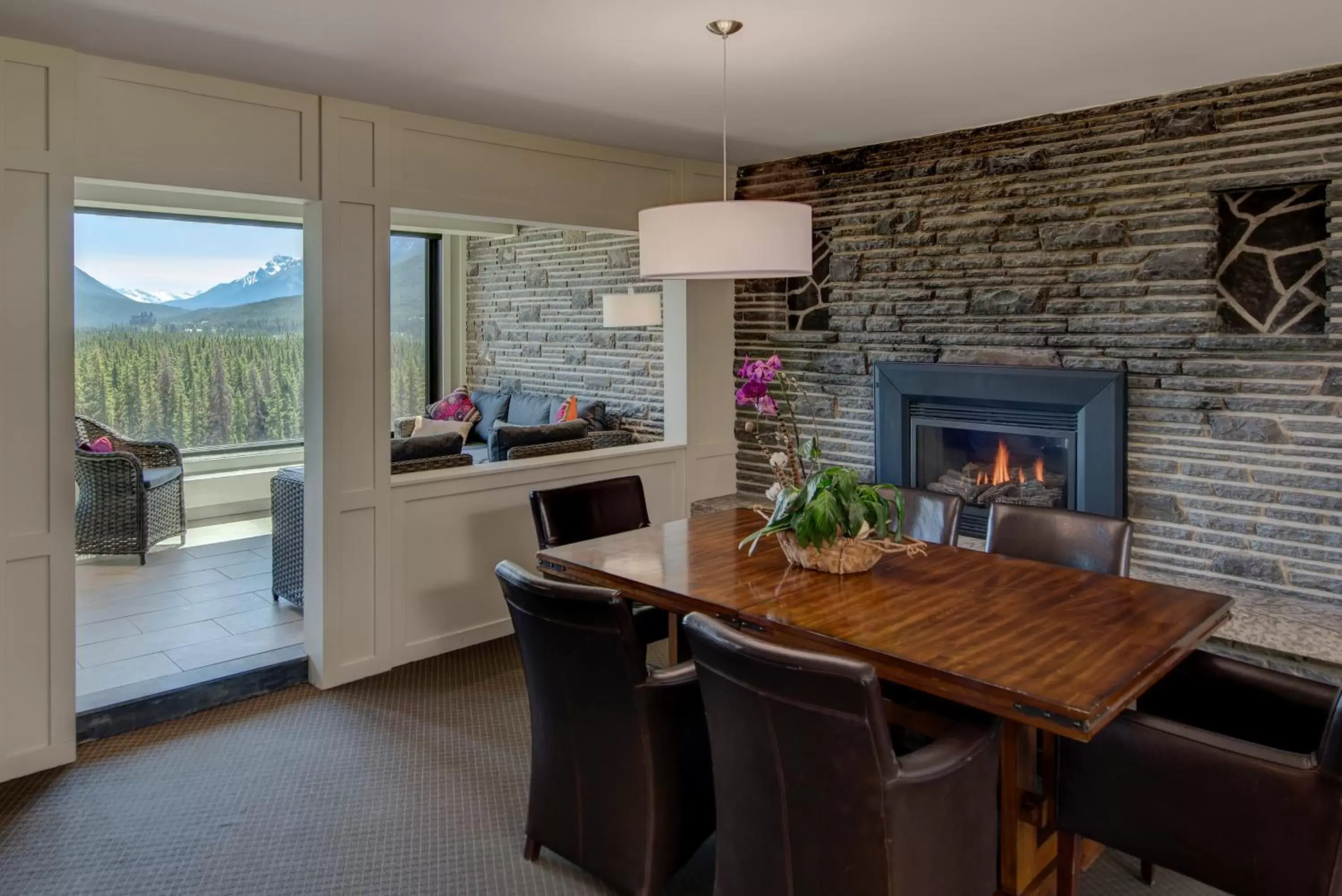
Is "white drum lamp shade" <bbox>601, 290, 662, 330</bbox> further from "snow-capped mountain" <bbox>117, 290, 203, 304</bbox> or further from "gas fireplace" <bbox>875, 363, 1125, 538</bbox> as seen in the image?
"snow-capped mountain" <bbox>117, 290, 203, 304</bbox>

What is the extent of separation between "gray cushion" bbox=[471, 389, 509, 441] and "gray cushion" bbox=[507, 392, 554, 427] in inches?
2.6

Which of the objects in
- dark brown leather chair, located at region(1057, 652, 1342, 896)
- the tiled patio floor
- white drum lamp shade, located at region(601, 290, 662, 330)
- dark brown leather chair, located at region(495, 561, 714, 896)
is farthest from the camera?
white drum lamp shade, located at region(601, 290, 662, 330)

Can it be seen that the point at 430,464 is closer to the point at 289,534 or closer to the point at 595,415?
the point at 289,534

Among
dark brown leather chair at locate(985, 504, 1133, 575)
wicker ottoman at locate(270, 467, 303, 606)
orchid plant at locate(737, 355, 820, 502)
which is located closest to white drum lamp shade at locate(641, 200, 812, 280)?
orchid plant at locate(737, 355, 820, 502)

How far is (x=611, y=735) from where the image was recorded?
2.18 m

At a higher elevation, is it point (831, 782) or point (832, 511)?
point (832, 511)

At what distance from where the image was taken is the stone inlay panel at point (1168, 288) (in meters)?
3.31

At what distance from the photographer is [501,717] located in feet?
11.3

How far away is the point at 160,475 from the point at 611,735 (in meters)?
4.47

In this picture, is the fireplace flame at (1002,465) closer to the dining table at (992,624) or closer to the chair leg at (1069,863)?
the dining table at (992,624)

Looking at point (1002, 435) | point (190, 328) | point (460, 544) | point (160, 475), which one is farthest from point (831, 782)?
point (190, 328)

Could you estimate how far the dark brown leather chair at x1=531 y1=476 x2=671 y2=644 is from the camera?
329 centimetres

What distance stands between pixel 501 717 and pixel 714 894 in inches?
62.9

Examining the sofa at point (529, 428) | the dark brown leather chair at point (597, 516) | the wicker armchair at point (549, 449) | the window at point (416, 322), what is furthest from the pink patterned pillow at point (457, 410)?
the dark brown leather chair at point (597, 516)
